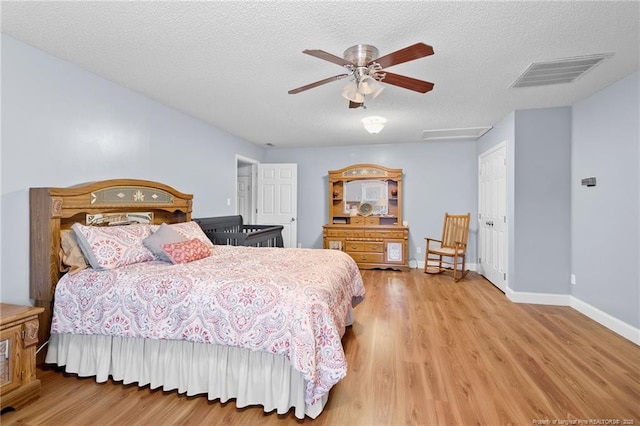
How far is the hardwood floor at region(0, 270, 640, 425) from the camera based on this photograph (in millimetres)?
1739

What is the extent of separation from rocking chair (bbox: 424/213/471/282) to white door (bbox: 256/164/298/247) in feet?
8.41

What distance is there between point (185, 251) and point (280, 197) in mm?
3517

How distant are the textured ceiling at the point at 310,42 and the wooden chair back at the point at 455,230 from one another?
2160mm

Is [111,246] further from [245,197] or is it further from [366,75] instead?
[245,197]

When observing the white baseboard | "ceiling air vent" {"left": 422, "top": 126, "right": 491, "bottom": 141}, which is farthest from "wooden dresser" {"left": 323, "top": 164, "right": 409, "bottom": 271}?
the white baseboard

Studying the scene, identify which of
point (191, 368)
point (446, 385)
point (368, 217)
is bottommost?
point (446, 385)

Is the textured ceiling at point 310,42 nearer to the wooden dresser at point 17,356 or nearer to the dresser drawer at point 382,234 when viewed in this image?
the wooden dresser at point 17,356

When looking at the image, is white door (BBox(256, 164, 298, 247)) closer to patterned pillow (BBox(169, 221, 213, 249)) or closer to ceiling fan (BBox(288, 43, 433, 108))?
patterned pillow (BBox(169, 221, 213, 249))

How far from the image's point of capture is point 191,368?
192 cm

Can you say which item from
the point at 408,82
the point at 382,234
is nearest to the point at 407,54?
the point at 408,82

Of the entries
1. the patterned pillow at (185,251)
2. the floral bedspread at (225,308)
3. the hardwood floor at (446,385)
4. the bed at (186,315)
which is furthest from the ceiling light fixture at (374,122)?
the patterned pillow at (185,251)

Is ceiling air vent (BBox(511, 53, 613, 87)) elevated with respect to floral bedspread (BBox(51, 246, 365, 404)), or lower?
elevated

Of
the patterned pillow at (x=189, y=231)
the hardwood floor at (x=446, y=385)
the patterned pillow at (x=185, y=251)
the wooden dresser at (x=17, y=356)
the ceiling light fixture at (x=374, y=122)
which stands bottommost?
the hardwood floor at (x=446, y=385)

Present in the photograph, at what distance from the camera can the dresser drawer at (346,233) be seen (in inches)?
221
